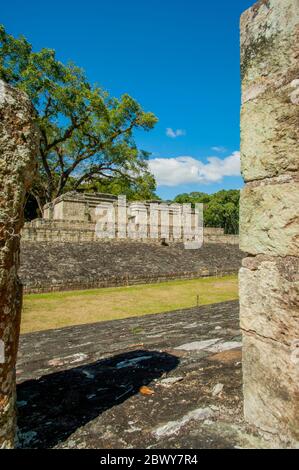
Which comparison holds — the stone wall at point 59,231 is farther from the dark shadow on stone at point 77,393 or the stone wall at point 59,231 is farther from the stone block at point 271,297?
the stone block at point 271,297

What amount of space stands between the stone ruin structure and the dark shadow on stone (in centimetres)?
1424

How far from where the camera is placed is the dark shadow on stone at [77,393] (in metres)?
1.73

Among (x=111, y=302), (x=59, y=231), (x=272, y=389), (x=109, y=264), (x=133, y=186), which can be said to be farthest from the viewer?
(x=133, y=186)

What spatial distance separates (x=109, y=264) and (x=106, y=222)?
4.47 metres

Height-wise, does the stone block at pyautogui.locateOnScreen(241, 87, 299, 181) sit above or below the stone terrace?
above

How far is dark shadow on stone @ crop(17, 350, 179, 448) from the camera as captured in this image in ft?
5.68

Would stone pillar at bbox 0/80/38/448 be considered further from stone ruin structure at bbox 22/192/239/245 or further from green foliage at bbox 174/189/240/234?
green foliage at bbox 174/189/240/234

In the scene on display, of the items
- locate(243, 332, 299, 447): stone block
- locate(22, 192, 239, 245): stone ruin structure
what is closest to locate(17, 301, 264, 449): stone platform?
locate(243, 332, 299, 447): stone block

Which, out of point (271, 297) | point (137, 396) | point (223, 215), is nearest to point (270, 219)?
point (271, 297)

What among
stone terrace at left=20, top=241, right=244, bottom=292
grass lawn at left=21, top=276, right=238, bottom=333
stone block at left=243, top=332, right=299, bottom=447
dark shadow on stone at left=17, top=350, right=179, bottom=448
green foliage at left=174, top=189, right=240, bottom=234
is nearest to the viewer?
stone block at left=243, top=332, right=299, bottom=447

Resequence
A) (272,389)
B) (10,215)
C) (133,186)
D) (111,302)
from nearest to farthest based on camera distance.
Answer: (10,215) → (272,389) → (111,302) → (133,186)

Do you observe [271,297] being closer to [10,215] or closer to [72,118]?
[10,215]

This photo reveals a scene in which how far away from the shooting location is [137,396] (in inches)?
81.4

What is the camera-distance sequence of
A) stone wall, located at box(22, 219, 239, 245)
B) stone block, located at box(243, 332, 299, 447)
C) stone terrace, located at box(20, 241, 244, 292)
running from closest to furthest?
1. stone block, located at box(243, 332, 299, 447)
2. stone terrace, located at box(20, 241, 244, 292)
3. stone wall, located at box(22, 219, 239, 245)
